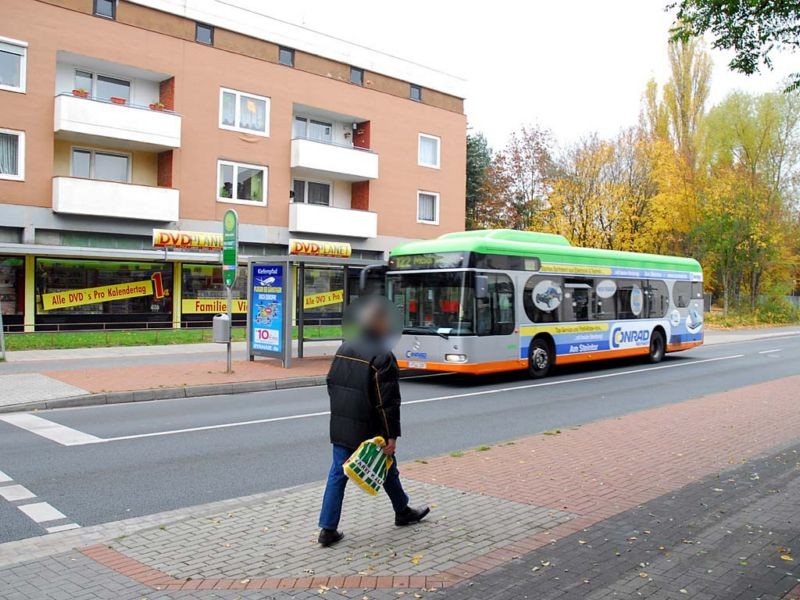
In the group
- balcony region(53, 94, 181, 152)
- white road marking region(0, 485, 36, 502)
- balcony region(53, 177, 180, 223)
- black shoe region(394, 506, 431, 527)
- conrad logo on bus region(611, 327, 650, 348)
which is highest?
balcony region(53, 94, 181, 152)

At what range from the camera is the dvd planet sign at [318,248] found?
2912cm

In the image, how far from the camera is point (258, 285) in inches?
689

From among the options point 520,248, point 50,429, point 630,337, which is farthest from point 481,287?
point 50,429

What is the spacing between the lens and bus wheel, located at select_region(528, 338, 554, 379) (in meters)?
15.7

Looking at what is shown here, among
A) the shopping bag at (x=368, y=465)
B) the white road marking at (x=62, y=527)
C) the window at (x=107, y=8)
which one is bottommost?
the white road marking at (x=62, y=527)

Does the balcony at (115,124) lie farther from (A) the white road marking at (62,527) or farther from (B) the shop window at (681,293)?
(A) the white road marking at (62,527)

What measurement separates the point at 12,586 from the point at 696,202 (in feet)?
141

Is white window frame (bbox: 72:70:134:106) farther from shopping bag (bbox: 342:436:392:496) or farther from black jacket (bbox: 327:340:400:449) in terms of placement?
shopping bag (bbox: 342:436:392:496)

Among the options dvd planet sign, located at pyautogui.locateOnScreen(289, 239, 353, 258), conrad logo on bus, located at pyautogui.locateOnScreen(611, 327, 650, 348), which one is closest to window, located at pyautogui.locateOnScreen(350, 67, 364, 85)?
dvd planet sign, located at pyautogui.locateOnScreen(289, 239, 353, 258)

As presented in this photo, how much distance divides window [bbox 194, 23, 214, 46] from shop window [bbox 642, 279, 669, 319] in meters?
18.9

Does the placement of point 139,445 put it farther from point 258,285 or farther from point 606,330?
point 606,330

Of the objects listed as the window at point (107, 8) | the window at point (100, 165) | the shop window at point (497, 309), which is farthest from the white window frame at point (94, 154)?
the shop window at point (497, 309)

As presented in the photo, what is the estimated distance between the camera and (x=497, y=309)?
1466 centimetres

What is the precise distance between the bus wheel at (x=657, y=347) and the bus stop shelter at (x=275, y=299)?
849cm
